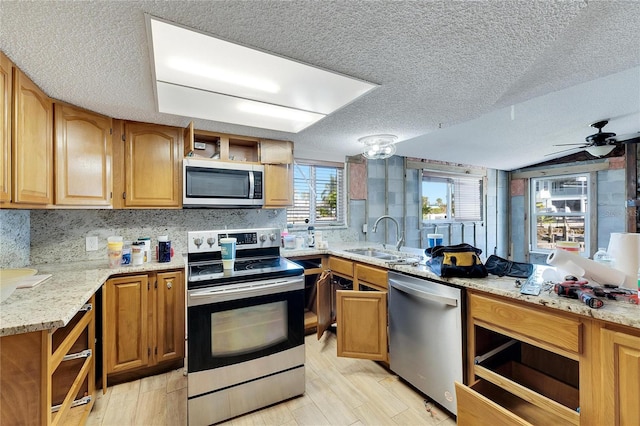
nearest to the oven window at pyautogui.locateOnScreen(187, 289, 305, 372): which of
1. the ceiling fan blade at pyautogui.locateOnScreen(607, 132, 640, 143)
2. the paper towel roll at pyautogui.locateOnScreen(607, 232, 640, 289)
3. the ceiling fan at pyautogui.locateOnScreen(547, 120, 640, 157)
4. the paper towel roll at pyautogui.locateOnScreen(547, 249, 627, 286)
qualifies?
the paper towel roll at pyautogui.locateOnScreen(547, 249, 627, 286)

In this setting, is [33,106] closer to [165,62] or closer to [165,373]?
[165,62]

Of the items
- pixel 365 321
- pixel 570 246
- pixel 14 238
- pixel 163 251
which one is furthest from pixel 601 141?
pixel 14 238

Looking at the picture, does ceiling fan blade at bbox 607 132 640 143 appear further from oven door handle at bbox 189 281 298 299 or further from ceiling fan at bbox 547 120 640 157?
oven door handle at bbox 189 281 298 299

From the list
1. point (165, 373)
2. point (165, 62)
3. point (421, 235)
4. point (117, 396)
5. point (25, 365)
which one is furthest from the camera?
point (421, 235)

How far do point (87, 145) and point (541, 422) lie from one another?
331 centimetres

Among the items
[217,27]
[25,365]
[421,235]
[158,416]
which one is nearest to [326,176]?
A: [421,235]

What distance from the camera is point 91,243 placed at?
7.74ft

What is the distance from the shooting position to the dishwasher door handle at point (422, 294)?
5.45ft

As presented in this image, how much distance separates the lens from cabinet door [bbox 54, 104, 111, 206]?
1896mm

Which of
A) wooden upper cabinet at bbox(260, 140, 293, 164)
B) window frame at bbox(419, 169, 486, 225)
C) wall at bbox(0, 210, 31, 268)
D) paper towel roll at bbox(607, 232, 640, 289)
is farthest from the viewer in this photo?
window frame at bbox(419, 169, 486, 225)

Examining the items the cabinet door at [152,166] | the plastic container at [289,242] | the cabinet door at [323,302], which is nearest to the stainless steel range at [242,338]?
the cabinet door at [323,302]

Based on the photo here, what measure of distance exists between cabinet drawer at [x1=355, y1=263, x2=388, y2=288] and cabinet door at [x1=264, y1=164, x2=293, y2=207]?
1016mm

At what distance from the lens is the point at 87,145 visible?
2061mm

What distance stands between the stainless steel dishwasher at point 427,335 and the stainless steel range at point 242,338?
715 millimetres
